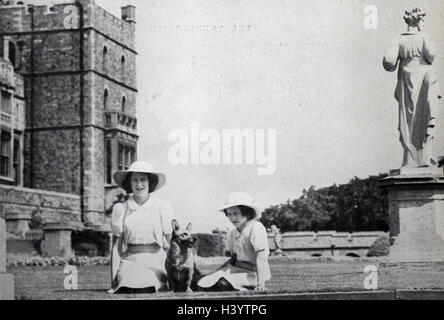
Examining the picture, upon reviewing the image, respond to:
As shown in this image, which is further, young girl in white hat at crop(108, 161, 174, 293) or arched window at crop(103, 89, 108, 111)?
arched window at crop(103, 89, 108, 111)

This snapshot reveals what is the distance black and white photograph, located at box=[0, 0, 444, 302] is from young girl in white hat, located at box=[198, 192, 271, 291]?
0.03 meters

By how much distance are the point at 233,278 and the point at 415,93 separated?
9.21 ft

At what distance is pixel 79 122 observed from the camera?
1083cm

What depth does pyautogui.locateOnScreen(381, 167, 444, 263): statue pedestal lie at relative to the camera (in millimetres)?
10273

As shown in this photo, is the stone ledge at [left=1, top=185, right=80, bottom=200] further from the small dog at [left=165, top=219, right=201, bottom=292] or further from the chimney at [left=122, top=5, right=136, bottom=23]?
the chimney at [left=122, top=5, right=136, bottom=23]

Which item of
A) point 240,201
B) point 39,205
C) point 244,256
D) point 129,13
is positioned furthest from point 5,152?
point 244,256

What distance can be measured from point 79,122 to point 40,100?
50cm

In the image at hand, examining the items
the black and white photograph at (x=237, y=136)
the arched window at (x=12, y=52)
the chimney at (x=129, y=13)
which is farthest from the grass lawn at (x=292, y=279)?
the chimney at (x=129, y=13)

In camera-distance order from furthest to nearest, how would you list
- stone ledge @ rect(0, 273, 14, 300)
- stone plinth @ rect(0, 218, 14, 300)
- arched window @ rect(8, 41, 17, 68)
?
1. arched window @ rect(8, 41, 17, 68)
2. stone ledge @ rect(0, 273, 14, 300)
3. stone plinth @ rect(0, 218, 14, 300)

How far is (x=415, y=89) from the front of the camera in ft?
34.4

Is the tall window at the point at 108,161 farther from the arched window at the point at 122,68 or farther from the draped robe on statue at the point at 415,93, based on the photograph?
the draped robe on statue at the point at 415,93

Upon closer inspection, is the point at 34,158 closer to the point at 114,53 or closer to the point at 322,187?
the point at 114,53

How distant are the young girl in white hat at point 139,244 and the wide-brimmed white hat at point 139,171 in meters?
0.24

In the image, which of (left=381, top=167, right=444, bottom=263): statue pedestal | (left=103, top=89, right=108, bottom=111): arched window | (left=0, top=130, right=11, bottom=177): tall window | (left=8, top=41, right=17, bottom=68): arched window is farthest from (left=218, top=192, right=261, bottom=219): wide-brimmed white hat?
(left=8, top=41, right=17, bottom=68): arched window
